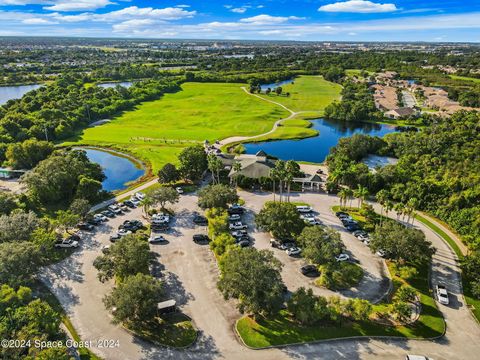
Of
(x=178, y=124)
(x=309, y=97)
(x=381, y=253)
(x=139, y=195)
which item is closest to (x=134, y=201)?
(x=139, y=195)

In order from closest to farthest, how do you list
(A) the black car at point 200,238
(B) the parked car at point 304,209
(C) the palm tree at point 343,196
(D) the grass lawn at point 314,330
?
(D) the grass lawn at point 314,330 < (A) the black car at point 200,238 < (C) the palm tree at point 343,196 < (B) the parked car at point 304,209

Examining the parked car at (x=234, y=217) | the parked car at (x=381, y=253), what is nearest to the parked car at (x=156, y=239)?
the parked car at (x=234, y=217)

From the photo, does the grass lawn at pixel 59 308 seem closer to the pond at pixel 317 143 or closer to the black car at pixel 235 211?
the black car at pixel 235 211

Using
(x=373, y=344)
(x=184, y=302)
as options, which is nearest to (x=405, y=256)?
(x=373, y=344)

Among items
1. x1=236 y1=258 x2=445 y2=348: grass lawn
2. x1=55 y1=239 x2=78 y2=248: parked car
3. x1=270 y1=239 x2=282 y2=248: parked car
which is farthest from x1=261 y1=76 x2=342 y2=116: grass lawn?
x1=236 y1=258 x2=445 y2=348: grass lawn

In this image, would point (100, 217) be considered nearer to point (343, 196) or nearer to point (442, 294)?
point (343, 196)
